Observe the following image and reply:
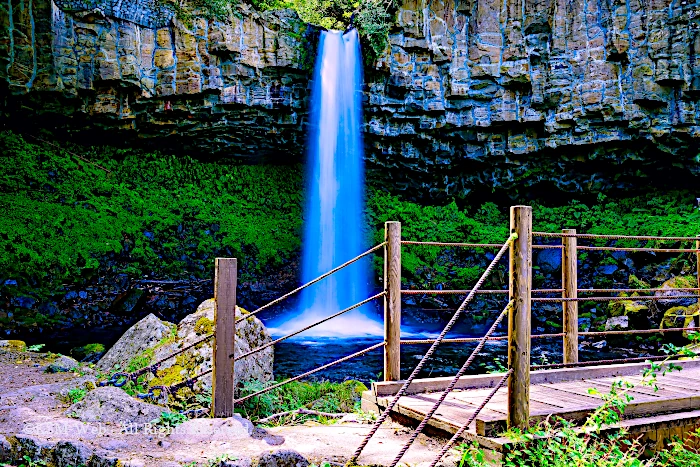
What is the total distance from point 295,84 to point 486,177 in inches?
275

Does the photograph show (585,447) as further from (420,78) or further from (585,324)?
(420,78)

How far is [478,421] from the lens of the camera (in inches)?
107

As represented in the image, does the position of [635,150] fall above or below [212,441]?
above

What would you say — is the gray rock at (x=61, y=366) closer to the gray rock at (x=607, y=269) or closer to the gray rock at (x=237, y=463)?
the gray rock at (x=237, y=463)

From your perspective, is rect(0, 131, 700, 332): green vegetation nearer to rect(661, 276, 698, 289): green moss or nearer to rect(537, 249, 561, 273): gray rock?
rect(537, 249, 561, 273): gray rock

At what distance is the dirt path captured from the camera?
244cm

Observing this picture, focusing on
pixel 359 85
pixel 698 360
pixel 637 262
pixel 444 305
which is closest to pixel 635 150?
pixel 637 262

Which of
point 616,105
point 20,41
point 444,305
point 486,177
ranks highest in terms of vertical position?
point 20,41

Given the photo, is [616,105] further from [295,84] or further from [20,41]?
[20,41]

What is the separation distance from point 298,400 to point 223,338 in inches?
93.3

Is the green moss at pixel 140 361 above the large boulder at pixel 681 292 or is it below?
above

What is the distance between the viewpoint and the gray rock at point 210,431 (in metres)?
2.88

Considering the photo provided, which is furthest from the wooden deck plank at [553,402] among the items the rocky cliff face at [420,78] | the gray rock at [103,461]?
the rocky cliff face at [420,78]

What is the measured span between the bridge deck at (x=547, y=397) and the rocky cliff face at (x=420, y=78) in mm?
10871
